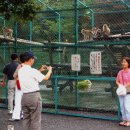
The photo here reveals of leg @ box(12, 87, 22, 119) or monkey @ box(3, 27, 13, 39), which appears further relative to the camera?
monkey @ box(3, 27, 13, 39)

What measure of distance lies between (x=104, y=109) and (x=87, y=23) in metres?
3.62

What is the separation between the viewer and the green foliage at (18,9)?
8742mm

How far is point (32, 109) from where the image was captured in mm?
7535


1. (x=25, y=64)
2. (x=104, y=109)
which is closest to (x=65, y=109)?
(x=104, y=109)

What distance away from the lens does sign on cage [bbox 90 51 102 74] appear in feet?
38.3

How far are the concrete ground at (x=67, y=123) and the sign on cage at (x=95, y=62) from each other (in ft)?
4.67

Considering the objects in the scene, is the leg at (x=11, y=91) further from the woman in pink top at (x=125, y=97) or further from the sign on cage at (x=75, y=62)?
the woman in pink top at (x=125, y=97)

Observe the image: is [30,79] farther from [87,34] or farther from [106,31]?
[87,34]

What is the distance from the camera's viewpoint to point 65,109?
1287 cm

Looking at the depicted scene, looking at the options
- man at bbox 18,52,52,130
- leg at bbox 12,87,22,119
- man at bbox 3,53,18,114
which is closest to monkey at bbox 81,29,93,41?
man at bbox 3,53,18,114

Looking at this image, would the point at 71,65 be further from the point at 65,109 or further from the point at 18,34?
the point at 18,34

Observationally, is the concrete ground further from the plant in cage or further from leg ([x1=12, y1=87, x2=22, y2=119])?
the plant in cage

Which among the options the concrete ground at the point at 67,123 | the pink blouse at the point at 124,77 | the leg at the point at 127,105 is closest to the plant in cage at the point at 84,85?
the concrete ground at the point at 67,123

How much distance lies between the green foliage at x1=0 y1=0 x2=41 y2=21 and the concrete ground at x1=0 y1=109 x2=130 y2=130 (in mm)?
2613
